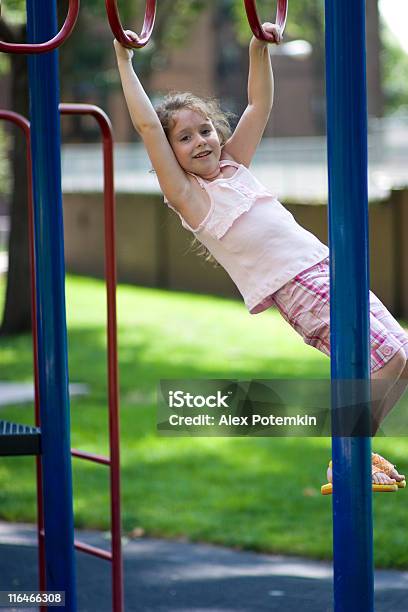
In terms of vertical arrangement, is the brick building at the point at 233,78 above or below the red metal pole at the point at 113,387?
above

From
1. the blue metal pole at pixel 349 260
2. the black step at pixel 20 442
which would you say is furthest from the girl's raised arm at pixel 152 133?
the black step at pixel 20 442

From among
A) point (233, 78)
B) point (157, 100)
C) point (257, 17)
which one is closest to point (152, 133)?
point (257, 17)

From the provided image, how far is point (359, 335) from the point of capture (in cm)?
231

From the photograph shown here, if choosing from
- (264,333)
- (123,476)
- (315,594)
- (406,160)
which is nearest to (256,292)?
(315,594)

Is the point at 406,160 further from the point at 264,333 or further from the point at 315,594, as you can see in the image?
the point at 315,594

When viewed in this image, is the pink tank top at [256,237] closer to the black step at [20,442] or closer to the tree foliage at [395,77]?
the black step at [20,442]

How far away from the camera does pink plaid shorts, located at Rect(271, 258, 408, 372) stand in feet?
8.62

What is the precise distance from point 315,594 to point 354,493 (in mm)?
2086

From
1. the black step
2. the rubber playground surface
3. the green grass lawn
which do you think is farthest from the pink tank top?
the green grass lawn

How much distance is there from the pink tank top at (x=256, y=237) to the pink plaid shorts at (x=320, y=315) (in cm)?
3

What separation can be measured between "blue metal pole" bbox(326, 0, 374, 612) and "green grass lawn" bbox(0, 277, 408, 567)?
8.17 ft

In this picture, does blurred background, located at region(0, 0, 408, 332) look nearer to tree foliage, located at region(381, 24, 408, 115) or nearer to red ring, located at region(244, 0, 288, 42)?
red ring, located at region(244, 0, 288, 42)

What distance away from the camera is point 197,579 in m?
4.55

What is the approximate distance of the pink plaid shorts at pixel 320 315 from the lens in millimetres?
2627
